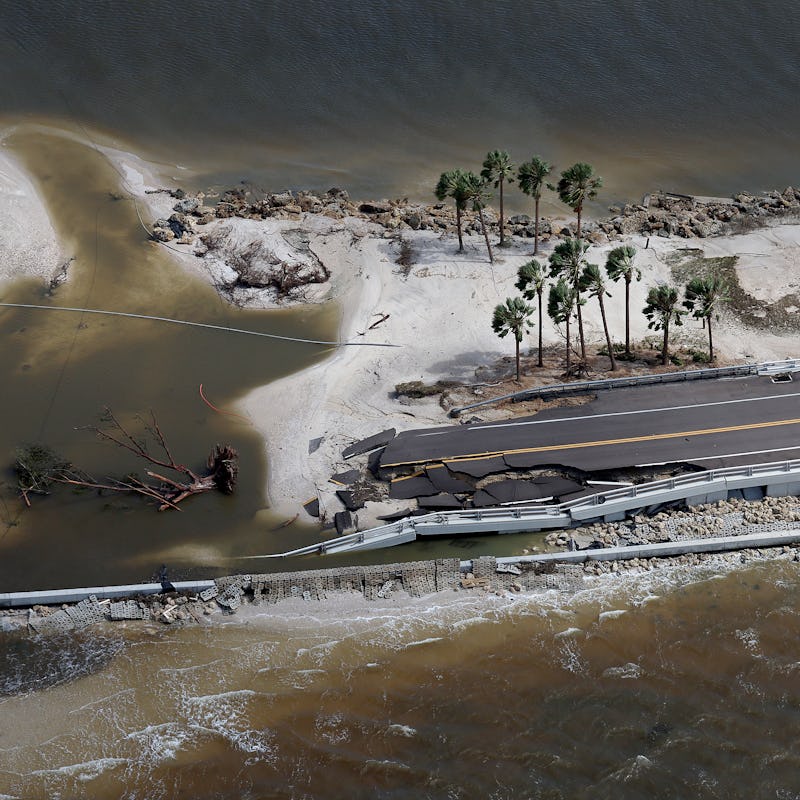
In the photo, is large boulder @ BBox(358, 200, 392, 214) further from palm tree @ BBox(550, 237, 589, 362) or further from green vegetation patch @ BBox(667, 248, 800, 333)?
green vegetation patch @ BBox(667, 248, 800, 333)

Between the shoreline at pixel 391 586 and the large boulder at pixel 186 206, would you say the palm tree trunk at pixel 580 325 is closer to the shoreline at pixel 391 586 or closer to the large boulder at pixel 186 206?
the shoreline at pixel 391 586

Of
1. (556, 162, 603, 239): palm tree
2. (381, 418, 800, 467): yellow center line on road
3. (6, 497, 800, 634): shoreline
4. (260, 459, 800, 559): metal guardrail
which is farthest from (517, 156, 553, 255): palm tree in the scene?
(6, 497, 800, 634): shoreline

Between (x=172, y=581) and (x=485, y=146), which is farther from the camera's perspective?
(x=485, y=146)

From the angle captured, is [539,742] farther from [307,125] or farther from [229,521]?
[307,125]

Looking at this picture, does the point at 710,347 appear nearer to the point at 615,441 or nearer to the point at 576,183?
the point at 615,441

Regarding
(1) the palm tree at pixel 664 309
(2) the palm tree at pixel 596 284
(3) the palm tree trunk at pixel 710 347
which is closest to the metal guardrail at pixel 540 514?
(3) the palm tree trunk at pixel 710 347

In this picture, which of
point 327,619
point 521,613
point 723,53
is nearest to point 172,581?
point 327,619
